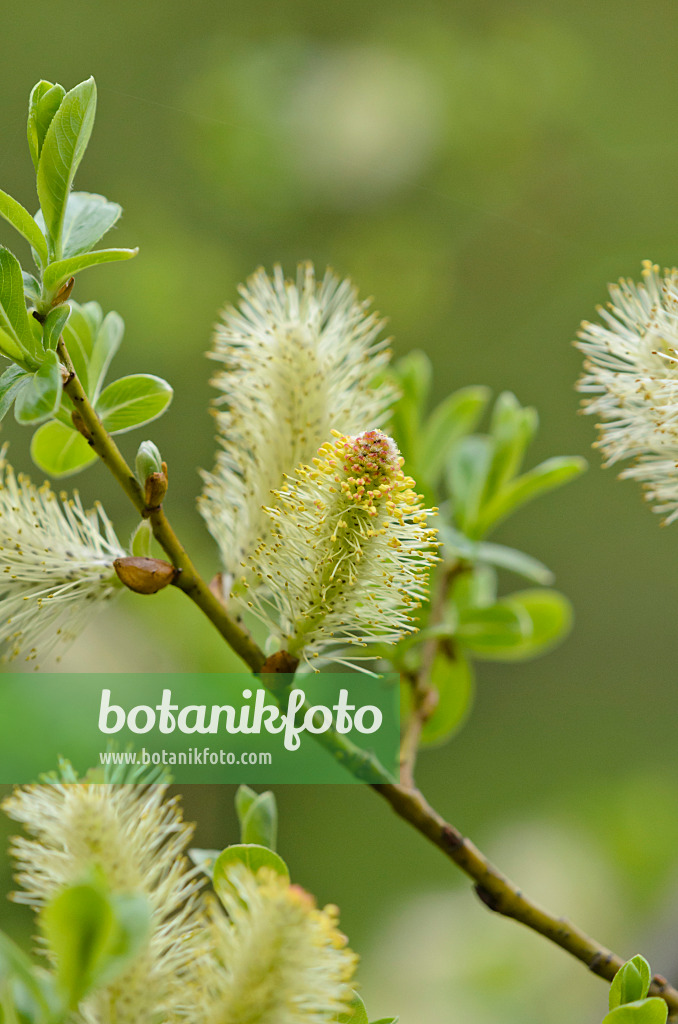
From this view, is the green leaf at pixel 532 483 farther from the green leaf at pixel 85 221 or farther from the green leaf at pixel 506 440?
the green leaf at pixel 85 221

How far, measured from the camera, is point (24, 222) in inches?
9.3

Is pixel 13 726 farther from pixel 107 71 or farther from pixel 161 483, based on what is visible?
pixel 107 71

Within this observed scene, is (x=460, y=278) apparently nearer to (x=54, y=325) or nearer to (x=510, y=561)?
(x=510, y=561)

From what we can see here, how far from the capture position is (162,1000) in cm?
22

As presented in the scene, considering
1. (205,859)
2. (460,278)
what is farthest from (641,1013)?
(460,278)

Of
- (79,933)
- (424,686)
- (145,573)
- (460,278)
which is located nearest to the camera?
(79,933)

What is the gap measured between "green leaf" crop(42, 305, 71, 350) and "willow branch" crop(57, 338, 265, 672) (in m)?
0.01

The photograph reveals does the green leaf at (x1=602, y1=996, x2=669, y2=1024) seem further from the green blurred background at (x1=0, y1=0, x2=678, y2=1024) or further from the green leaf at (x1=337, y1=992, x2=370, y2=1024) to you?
the green blurred background at (x1=0, y1=0, x2=678, y2=1024)

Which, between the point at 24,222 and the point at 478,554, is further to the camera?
the point at 478,554

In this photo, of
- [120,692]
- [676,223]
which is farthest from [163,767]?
[676,223]

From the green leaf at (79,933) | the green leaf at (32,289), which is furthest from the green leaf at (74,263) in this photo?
the green leaf at (79,933)

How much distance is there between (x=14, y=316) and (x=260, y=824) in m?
0.16

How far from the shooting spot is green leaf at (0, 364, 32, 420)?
228 millimetres

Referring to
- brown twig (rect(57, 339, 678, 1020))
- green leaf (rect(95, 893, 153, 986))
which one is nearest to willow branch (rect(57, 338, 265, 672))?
brown twig (rect(57, 339, 678, 1020))
